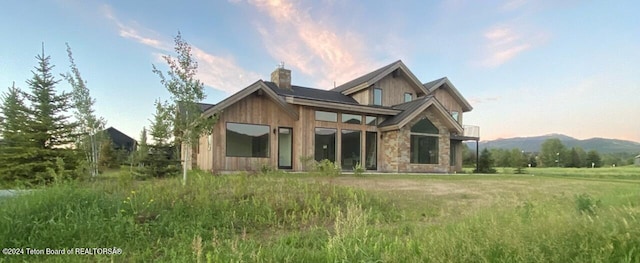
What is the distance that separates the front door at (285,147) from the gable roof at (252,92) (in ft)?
2.67

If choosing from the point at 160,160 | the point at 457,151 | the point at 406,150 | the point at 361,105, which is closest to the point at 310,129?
the point at 361,105

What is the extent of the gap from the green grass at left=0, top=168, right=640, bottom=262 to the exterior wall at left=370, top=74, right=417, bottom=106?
14.5 metres


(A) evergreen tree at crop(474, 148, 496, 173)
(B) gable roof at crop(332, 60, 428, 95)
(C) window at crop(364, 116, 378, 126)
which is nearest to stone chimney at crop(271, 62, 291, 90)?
(B) gable roof at crop(332, 60, 428, 95)

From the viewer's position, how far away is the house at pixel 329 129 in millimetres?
15031

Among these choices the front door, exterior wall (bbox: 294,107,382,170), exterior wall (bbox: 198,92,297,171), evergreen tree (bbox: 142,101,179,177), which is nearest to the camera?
evergreen tree (bbox: 142,101,179,177)

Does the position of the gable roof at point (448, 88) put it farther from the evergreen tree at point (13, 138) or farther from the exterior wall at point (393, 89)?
the evergreen tree at point (13, 138)

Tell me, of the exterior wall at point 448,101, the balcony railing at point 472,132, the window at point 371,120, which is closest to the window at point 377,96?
the window at point 371,120

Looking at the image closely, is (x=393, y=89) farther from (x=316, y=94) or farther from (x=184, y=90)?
(x=184, y=90)

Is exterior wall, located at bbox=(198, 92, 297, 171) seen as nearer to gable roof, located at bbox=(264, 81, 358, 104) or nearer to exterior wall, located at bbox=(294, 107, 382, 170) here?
exterior wall, located at bbox=(294, 107, 382, 170)

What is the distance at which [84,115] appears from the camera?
1188 centimetres

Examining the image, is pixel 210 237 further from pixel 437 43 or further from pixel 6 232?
pixel 437 43

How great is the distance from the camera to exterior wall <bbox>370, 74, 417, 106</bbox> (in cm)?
2120

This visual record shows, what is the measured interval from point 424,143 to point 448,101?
7626mm

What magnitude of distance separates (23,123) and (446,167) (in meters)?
Result: 18.2
